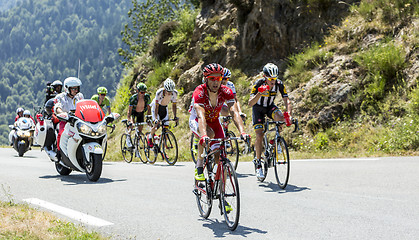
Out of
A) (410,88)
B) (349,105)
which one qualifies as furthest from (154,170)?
(410,88)

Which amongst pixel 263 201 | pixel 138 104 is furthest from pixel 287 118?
pixel 138 104

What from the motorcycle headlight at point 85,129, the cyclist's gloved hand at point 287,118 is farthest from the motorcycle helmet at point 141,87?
the cyclist's gloved hand at point 287,118

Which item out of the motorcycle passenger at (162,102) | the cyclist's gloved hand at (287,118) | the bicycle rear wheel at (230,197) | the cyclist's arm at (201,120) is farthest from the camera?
the motorcycle passenger at (162,102)

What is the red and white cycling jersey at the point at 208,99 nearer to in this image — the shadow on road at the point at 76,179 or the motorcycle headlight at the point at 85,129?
the motorcycle headlight at the point at 85,129

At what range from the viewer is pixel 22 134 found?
2038 centimetres

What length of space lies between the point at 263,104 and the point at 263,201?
2398 millimetres

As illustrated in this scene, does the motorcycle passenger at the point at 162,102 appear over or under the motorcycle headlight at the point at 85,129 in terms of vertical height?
over

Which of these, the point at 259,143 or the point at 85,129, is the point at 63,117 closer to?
the point at 85,129

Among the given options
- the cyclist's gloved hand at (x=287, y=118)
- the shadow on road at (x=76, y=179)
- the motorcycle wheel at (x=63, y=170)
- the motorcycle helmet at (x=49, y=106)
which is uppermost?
the motorcycle helmet at (x=49, y=106)

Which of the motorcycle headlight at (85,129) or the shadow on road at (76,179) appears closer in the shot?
the motorcycle headlight at (85,129)

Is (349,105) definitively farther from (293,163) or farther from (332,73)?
(293,163)

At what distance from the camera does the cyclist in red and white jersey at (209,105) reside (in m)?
6.00

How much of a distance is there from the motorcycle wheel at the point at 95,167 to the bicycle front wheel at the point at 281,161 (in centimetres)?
336

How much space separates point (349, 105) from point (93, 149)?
9.36 m
